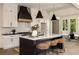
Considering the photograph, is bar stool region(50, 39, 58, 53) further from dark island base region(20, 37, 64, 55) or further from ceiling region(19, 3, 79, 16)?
ceiling region(19, 3, 79, 16)

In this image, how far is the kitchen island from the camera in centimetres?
237

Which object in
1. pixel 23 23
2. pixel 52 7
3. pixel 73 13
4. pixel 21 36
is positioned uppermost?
pixel 52 7

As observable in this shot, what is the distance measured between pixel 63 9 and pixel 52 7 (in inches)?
10.6

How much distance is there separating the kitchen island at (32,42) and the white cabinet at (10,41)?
0.13 metres

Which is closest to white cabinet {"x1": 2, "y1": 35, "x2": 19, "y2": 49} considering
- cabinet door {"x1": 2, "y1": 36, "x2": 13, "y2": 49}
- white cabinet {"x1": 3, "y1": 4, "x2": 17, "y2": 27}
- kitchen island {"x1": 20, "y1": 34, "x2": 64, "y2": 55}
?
cabinet door {"x1": 2, "y1": 36, "x2": 13, "y2": 49}

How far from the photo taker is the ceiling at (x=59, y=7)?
2188mm

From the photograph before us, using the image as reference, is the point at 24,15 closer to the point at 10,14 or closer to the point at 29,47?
the point at 10,14

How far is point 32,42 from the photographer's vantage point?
98.5 inches

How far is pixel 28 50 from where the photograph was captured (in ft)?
8.01

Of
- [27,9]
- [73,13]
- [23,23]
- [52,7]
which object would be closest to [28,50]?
[23,23]

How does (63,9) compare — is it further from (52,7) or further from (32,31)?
(32,31)

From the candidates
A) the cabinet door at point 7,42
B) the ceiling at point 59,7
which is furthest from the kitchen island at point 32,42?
the ceiling at point 59,7

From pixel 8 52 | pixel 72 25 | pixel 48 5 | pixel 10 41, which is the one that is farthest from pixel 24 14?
pixel 72 25

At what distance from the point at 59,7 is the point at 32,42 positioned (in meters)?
1.09
